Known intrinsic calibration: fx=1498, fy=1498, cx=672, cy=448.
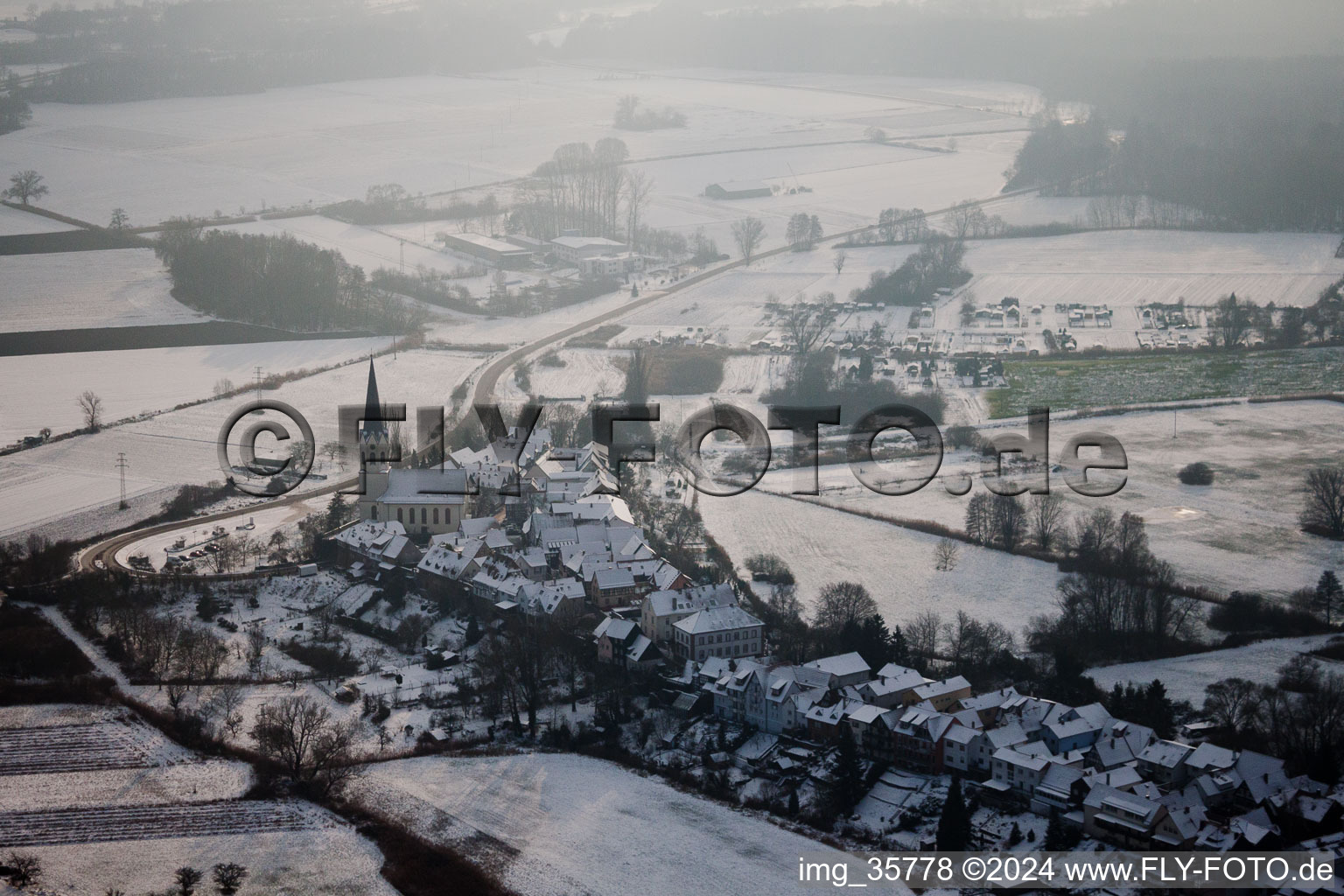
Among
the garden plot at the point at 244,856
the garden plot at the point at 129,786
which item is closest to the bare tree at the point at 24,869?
the garden plot at the point at 244,856

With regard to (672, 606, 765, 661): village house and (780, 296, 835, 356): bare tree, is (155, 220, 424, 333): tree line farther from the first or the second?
(672, 606, 765, 661): village house

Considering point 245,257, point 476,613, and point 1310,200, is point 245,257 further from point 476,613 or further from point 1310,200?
point 1310,200

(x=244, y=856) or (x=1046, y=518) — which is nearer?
(x=244, y=856)

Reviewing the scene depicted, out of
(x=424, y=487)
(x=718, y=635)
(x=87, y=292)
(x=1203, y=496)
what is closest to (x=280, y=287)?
(x=87, y=292)

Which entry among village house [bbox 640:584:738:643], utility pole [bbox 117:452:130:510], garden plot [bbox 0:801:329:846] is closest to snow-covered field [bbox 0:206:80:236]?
utility pole [bbox 117:452:130:510]

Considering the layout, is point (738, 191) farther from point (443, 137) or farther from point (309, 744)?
point (309, 744)

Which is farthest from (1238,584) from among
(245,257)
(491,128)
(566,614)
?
(491,128)
